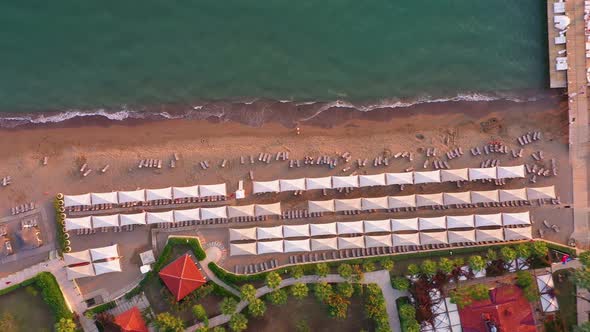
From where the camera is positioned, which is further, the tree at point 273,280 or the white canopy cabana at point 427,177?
the white canopy cabana at point 427,177

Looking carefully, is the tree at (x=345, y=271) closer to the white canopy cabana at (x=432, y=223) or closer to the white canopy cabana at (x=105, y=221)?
the white canopy cabana at (x=432, y=223)

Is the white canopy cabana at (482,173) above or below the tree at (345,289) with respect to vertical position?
above

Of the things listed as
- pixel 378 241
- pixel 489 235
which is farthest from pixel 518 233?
pixel 378 241

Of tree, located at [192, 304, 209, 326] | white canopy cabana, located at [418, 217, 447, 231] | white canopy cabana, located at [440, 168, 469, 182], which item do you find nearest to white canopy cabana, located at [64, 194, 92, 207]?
tree, located at [192, 304, 209, 326]

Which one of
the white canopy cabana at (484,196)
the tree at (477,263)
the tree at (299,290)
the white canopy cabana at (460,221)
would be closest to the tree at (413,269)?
the tree at (477,263)

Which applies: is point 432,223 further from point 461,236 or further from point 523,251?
point 523,251

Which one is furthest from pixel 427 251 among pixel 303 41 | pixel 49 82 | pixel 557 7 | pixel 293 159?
pixel 49 82
